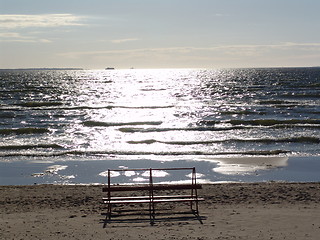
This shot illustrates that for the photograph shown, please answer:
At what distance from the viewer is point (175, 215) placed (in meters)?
11.3

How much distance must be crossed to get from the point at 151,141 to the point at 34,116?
18505mm

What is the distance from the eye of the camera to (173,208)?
39.5 ft

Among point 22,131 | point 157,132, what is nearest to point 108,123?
point 157,132

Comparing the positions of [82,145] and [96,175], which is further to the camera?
[82,145]

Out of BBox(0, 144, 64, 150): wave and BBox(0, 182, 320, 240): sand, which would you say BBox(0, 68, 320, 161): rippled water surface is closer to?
BBox(0, 144, 64, 150): wave

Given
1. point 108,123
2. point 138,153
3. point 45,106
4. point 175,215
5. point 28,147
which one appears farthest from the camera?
point 45,106

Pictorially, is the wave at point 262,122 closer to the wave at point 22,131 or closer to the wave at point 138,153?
the wave at point 22,131

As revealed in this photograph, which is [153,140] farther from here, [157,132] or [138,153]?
[138,153]

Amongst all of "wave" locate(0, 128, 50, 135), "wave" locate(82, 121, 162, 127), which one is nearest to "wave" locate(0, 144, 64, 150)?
"wave" locate(0, 128, 50, 135)

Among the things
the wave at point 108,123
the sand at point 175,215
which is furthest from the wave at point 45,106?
the sand at point 175,215

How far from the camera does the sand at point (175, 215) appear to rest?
9789 mm

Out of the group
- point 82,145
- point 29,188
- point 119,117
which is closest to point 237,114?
point 119,117

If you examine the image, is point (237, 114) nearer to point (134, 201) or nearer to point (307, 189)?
point (307, 189)

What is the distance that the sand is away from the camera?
9.79 meters
